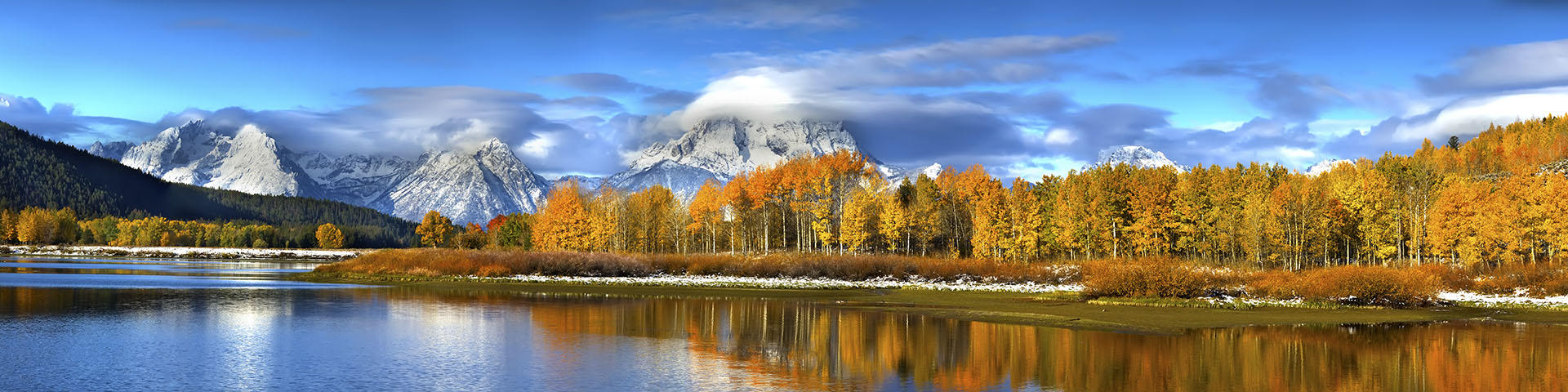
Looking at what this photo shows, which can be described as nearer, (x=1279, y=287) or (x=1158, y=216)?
(x=1279, y=287)

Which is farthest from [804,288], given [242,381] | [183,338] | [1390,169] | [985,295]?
[1390,169]

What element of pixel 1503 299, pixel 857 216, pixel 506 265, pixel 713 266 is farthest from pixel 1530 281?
pixel 506 265

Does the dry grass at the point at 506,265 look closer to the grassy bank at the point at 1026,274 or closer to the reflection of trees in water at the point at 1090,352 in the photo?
the grassy bank at the point at 1026,274

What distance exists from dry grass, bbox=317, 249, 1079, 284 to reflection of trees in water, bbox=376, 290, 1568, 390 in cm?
3082

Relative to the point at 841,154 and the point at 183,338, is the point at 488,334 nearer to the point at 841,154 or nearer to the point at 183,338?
the point at 183,338

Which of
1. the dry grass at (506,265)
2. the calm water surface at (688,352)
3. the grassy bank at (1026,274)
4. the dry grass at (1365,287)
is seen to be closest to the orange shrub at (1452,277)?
the grassy bank at (1026,274)

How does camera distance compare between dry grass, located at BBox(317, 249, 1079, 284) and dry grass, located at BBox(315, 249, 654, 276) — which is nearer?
dry grass, located at BBox(317, 249, 1079, 284)

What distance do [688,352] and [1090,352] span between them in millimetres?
11676

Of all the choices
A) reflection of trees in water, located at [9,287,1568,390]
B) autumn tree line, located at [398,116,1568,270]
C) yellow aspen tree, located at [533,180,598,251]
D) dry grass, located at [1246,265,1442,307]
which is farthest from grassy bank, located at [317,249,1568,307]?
yellow aspen tree, located at [533,180,598,251]

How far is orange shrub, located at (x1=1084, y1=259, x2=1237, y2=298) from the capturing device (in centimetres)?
4969

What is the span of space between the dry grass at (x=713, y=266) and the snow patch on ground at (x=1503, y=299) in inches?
858

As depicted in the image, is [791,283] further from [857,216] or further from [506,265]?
[857,216]

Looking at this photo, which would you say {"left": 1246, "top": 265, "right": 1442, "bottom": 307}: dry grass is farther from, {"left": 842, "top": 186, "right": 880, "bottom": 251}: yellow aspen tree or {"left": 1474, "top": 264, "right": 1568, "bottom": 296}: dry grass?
{"left": 842, "top": 186, "right": 880, "bottom": 251}: yellow aspen tree

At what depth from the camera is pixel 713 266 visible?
266 ft
